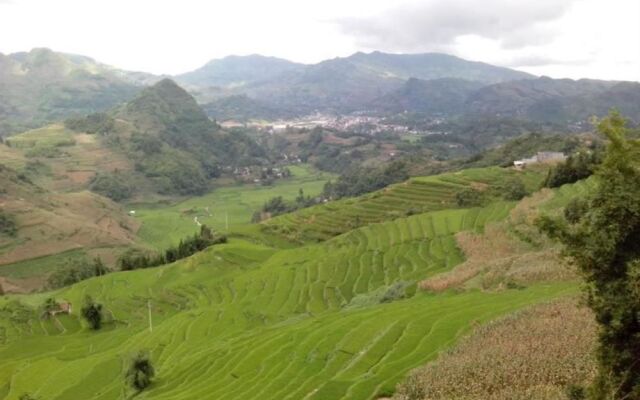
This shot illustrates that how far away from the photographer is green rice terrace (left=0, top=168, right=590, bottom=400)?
27.0 metres

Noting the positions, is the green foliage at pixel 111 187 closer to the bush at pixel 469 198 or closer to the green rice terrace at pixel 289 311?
the green rice terrace at pixel 289 311

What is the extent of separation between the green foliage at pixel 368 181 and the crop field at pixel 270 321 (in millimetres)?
72403

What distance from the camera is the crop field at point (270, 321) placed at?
87.2ft

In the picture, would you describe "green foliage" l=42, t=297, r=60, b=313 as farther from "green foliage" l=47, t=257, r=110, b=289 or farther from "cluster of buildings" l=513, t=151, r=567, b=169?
"cluster of buildings" l=513, t=151, r=567, b=169

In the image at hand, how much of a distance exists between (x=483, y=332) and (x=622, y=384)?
10.3 metres

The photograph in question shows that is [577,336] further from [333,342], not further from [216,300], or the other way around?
[216,300]

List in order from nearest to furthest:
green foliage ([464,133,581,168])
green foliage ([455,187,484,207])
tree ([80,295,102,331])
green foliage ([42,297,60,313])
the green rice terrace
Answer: the green rice terrace < tree ([80,295,102,331]) < green foliage ([42,297,60,313]) < green foliage ([455,187,484,207]) < green foliage ([464,133,581,168])

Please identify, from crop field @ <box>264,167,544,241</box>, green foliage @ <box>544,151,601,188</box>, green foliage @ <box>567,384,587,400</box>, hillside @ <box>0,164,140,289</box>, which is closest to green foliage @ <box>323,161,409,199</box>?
crop field @ <box>264,167,544,241</box>

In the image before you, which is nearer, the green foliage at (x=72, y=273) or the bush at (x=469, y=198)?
the bush at (x=469, y=198)

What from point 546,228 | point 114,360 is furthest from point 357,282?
point 546,228

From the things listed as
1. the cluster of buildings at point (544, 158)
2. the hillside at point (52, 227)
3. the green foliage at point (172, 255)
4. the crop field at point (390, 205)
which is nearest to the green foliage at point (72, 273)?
the green foliage at point (172, 255)

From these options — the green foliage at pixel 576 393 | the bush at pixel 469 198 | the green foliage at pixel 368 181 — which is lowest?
the green foliage at pixel 368 181

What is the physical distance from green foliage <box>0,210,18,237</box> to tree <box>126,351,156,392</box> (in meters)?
101

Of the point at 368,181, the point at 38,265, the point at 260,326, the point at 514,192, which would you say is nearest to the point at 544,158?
the point at 368,181
